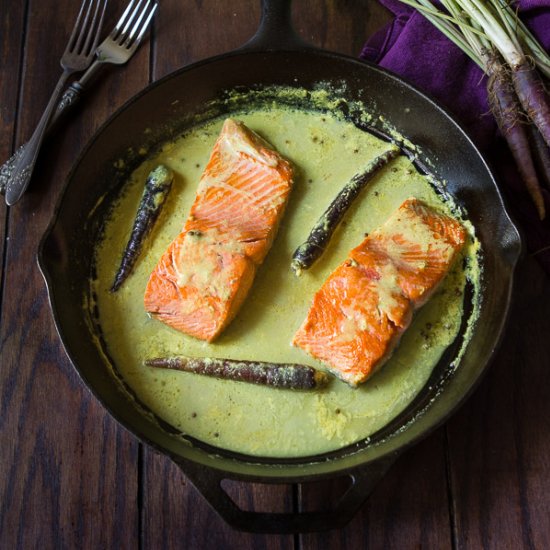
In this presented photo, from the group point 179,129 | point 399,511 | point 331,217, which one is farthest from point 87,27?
point 399,511

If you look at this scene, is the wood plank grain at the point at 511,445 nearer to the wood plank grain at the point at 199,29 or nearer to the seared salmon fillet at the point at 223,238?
the seared salmon fillet at the point at 223,238

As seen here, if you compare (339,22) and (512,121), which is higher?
(339,22)

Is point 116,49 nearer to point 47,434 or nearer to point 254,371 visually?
point 254,371

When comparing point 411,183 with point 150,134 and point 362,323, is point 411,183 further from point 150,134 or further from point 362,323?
point 150,134

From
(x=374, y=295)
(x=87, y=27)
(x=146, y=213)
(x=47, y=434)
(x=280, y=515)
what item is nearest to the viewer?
(x=280, y=515)

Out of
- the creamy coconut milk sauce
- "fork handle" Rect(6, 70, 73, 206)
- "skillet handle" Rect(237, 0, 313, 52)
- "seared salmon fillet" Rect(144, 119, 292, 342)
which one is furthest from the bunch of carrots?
"fork handle" Rect(6, 70, 73, 206)

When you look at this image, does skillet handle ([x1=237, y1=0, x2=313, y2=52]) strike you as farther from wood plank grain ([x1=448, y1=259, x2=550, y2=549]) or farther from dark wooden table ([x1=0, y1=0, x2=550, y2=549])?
wood plank grain ([x1=448, y1=259, x2=550, y2=549])
